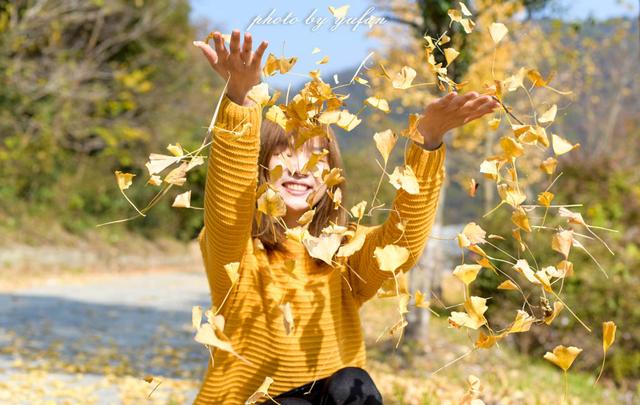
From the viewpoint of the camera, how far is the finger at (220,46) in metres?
1.54

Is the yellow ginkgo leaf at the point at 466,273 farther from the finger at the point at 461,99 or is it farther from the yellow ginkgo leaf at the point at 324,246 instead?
the finger at the point at 461,99

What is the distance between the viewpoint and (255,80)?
1670 millimetres

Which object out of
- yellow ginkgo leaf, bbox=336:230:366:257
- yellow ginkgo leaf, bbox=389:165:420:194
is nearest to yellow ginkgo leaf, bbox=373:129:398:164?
yellow ginkgo leaf, bbox=389:165:420:194

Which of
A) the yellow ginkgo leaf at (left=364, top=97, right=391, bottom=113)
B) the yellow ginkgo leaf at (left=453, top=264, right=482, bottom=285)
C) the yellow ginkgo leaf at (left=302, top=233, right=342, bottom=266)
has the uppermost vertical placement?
the yellow ginkgo leaf at (left=364, top=97, right=391, bottom=113)

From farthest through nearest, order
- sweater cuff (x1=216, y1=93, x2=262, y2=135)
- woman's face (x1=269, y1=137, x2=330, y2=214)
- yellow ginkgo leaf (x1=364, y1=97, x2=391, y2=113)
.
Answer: woman's face (x1=269, y1=137, x2=330, y2=214) → sweater cuff (x1=216, y1=93, x2=262, y2=135) → yellow ginkgo leaf (x1=364, y1=97, x2=391, y2=113)

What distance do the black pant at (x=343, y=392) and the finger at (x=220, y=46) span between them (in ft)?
2.99

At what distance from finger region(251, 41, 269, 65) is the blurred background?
0.16 metres

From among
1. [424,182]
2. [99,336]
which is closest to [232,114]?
[424,182]

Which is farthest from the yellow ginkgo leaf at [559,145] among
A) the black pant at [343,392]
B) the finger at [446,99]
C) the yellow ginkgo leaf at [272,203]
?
the black pant at [343,392]

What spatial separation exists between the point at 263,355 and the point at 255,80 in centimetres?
83

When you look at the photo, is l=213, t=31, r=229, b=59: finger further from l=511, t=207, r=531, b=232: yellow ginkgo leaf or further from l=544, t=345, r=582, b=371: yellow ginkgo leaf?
l=544, t=345, r=582, b=371: yellow ginkgo leaf

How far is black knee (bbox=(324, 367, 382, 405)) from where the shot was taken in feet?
6.26

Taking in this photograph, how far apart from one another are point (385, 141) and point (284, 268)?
552 millimetres

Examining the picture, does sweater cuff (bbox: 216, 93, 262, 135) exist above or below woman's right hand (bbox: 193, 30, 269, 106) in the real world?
below
